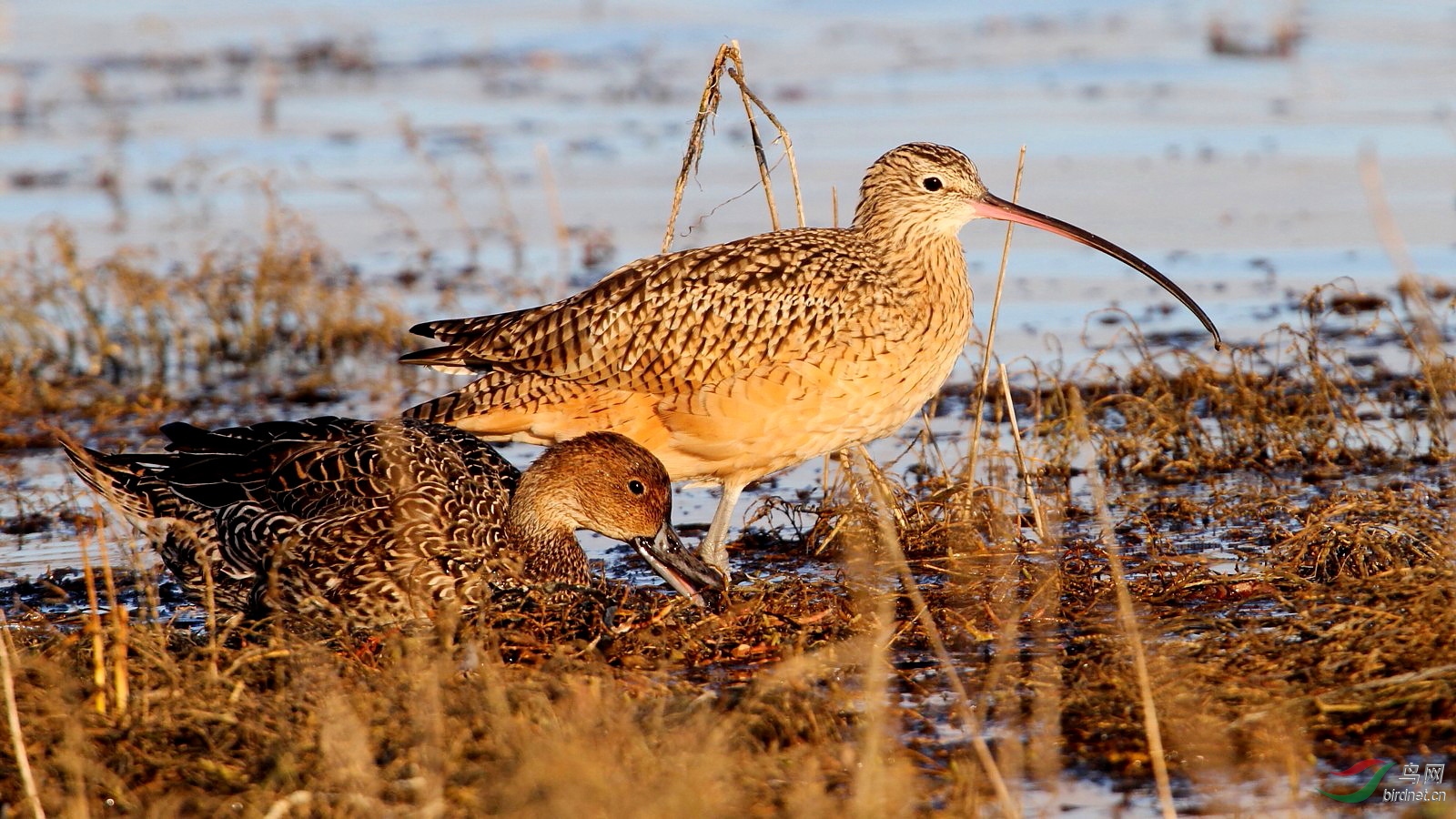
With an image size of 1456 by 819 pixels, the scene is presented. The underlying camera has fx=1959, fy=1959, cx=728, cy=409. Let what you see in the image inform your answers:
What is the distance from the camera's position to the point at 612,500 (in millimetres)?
5434

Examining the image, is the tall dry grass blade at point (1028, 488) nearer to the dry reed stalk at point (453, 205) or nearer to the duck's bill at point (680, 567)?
the duck's bill at point (680, 567)

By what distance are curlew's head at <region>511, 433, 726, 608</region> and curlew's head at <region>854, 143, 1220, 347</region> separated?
1.44m

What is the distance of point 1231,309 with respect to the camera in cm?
925

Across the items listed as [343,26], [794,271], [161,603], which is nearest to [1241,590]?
[794,271]

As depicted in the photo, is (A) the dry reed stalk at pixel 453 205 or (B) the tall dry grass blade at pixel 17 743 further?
(A) the dry reed stalk at pixel 453 205

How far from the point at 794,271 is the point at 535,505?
46.9 inches

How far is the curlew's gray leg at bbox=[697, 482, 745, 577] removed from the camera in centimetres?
605

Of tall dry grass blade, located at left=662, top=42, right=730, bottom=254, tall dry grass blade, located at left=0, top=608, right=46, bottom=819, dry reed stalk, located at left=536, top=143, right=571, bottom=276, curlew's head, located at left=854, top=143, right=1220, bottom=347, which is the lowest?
tall dry grass blade, located at left=0, top=608, right=46, bottom=819

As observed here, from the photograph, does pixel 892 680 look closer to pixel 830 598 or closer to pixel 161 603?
pixel 830 598

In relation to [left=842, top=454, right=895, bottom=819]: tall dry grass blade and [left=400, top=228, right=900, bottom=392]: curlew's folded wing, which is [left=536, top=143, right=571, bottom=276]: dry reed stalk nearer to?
[left=400, top=228, right=900, bottom=392]: curlew's folded wing

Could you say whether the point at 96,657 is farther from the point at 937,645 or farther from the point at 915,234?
the point at 915,234

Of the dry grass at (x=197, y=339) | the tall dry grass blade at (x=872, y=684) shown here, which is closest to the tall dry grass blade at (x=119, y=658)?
the tall dry grass blade at (x=872, y=684)

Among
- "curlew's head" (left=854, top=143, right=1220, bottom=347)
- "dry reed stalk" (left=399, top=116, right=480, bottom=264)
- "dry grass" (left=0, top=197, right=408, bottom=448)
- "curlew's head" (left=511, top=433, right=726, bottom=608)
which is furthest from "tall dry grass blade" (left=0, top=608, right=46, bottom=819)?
"dry reed stalk" (left=399, top=116, right=480, bottom=264)

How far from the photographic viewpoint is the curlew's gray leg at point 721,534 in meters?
6.05
